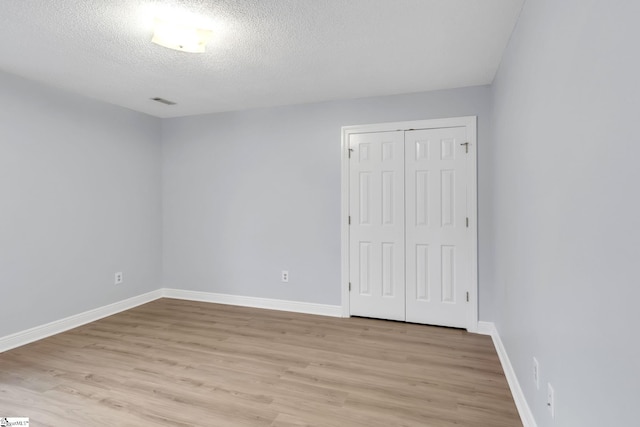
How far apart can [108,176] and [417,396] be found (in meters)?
3.79

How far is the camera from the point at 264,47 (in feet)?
8.45

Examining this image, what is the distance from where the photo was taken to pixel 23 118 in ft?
10.4

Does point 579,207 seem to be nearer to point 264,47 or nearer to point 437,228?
point 264,47

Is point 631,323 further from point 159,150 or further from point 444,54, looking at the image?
point 159,150

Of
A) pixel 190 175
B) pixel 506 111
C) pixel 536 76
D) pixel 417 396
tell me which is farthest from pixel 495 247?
pixel 190 175

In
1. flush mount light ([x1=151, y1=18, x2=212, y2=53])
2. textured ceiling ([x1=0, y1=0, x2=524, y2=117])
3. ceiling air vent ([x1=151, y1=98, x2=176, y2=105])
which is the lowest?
flush mount light ([x1=151, y1=18, x2=212, y2=53])

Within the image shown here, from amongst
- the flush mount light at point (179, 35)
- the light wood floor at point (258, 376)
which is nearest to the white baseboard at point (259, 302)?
the light wood floor at point (258, 376)

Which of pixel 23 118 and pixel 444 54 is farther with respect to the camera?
pixel 23 118

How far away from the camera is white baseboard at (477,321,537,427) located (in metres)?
1.93

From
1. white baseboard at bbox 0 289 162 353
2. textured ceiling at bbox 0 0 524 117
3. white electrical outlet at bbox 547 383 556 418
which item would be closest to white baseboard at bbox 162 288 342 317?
white baseboard at bbox 0 289 162 353

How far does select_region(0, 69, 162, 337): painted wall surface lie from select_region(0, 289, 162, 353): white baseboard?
0.06 meters

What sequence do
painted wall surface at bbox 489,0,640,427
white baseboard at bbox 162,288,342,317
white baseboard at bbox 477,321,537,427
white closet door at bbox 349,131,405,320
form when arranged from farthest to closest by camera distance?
white baseboard at bbox 162,288,342,317, white closet door at bbox 349,131,405,320, white baseboard at bbox 477,321,537,427, painted wall surface at bbox 489,0,640,427

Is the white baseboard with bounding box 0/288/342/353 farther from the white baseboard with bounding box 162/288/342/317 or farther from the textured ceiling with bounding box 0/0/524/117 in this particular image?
the textured ceiling with bounding box 0/0/524/117

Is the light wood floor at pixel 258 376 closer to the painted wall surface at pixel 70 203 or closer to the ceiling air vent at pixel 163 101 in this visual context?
the painted wall surface at pixel 70 203
